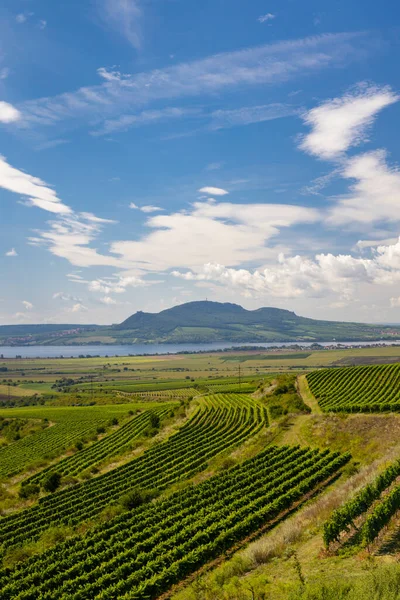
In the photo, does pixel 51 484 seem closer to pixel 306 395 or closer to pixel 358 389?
pixel 306 395

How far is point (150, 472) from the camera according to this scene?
60.2 metres

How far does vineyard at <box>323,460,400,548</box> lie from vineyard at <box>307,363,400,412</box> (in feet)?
139

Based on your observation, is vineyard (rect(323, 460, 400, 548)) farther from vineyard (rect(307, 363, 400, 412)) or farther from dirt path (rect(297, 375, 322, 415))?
dirt path (rect(297, 375, 322, 415))

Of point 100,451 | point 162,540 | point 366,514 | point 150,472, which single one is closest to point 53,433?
point 100,451

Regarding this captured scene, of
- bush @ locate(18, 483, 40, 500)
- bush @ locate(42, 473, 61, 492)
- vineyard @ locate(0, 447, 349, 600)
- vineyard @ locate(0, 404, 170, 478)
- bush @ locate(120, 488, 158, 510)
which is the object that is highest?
vineyard @ locate(0, 447, 349, 600)

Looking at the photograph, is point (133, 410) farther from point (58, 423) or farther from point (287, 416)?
point (287, 416)

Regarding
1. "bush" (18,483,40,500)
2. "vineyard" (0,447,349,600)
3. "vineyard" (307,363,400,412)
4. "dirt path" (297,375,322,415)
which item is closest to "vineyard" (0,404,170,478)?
"bush" (18,483,40,500)

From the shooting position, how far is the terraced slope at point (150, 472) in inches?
1805

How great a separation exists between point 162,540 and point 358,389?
3167 inches

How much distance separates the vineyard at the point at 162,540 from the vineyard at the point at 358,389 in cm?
3055

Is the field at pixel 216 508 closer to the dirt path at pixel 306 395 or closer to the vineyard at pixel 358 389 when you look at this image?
the vineyard at pixel 358 389

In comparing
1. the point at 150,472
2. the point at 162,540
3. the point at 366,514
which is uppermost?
the point at 366,514

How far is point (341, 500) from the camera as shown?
33.6 meters

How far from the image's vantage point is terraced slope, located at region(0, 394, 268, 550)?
150 feet
